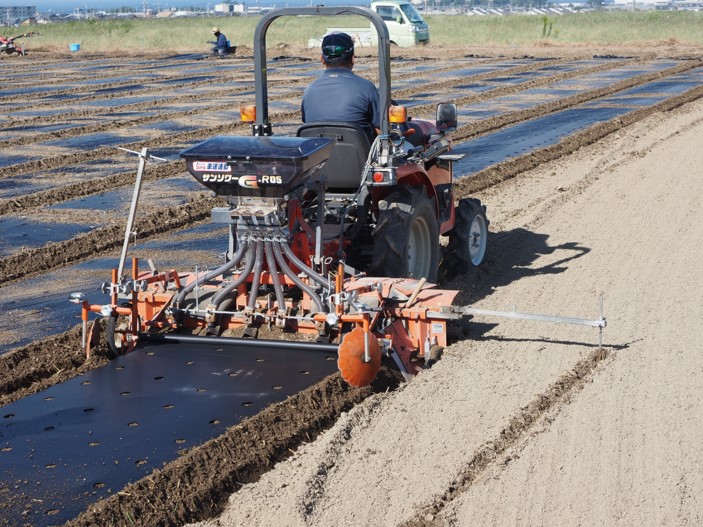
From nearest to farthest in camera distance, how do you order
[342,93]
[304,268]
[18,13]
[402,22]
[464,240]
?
[304,268] < [342,93] < [464,240] < [402,22] < [18,13]

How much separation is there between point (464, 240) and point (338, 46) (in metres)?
2.16

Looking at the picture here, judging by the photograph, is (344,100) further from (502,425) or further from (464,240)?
(502,425)

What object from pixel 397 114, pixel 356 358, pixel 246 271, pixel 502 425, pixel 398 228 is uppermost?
pixel 397 114

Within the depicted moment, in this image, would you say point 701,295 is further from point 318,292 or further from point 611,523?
point 611,523

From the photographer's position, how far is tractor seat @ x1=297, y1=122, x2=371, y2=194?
24.5ft

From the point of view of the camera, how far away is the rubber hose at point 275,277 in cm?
686

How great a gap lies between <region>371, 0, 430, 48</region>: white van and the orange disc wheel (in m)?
31.4

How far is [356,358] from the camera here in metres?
6.32

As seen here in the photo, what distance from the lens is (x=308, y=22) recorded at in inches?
2012

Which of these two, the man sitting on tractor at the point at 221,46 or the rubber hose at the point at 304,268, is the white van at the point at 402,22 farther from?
the rubber hose at the point at 304,268

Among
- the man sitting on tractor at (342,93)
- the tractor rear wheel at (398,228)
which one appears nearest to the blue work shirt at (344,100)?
the man sitting on tractor at (342,93)

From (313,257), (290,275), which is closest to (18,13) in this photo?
(313,257)

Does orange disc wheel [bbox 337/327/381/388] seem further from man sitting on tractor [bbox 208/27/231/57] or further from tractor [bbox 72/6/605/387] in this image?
man sitting on tractor [bbox 208/27/231/57]

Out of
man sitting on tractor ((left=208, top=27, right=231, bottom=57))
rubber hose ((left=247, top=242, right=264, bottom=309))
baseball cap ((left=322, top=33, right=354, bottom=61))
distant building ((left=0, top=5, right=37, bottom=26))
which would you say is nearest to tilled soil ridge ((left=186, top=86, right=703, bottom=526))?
rubber hose ((left=247, top=242, right=264, bottom=309))
